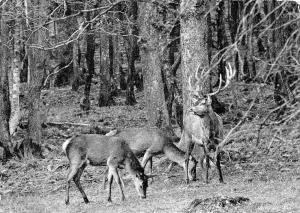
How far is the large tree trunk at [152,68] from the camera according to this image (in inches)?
626

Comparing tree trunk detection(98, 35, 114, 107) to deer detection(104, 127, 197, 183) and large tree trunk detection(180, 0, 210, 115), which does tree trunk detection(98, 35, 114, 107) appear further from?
large tree trunk detection(180, 0, 210, 115)

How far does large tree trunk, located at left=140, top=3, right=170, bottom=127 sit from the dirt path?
205 cm

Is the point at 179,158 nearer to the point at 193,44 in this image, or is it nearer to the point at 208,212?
the point at 193,44

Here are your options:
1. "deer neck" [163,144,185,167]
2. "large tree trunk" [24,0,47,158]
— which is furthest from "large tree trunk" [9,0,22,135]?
"deer neck" [163,144,185,167]

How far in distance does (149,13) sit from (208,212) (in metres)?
7.36

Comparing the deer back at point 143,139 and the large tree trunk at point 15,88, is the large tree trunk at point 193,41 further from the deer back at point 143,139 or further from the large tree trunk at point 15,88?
the large tree trunk at point 15,88

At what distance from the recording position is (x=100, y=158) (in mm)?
12070

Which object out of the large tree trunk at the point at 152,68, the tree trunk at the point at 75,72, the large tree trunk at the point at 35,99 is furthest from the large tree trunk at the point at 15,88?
the tree trunk at the point at 75,72

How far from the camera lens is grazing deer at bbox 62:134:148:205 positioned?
470 inches

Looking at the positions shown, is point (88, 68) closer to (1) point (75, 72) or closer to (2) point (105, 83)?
(1) point (75, 72)

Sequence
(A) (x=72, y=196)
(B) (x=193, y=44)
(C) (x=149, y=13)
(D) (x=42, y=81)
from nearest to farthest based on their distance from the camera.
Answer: (A) (x=72, y=196) < (B) (x=193, y=44) < (C) (x=149, y=13) < (D) (x=42, y=81)

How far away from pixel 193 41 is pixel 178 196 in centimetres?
337

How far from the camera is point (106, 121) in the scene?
22.4 metres

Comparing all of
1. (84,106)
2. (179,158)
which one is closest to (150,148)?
(179,158)
